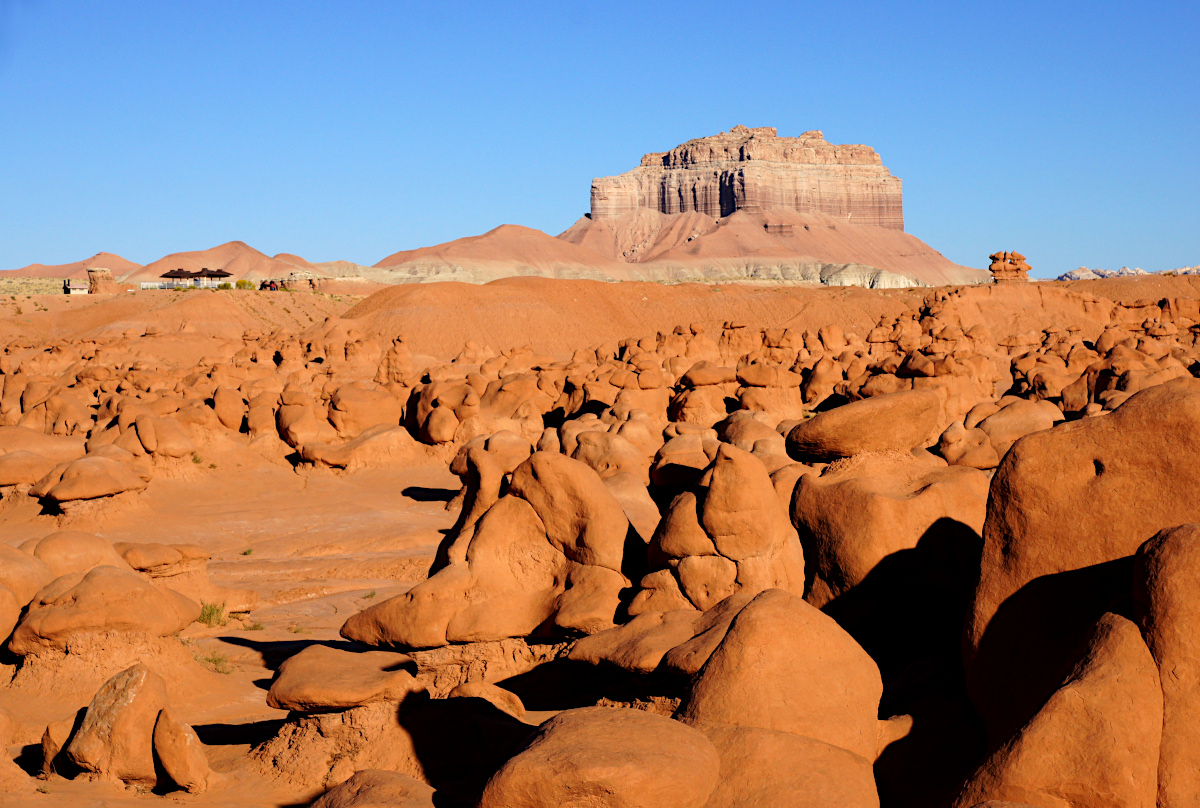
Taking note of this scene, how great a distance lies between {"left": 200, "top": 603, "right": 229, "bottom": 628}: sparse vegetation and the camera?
10.4 m

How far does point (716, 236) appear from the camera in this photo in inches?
5157

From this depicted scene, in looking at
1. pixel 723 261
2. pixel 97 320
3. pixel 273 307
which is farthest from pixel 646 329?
pixel 723 261

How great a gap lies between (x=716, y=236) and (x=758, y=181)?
17079 mm

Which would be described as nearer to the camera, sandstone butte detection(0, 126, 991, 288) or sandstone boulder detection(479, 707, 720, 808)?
sandstone boulder detection(479, 707, 720, 808)

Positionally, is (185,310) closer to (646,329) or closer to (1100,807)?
(646,329)

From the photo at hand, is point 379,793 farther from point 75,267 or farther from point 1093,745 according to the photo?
point 75,267

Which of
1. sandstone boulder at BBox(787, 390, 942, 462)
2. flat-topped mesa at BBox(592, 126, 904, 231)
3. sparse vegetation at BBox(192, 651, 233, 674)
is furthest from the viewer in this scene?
flat-topped mesa at BBox(592, 126, 904, 231)

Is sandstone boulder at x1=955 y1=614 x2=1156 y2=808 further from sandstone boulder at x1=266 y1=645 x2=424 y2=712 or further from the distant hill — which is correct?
the distant hill

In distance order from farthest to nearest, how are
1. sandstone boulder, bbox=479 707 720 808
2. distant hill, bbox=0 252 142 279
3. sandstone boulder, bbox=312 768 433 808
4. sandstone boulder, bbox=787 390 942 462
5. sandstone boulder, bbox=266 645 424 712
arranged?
distant hill, bbox=0 252 142 279
sandstone boulder, bbox=787 390 942 462
sandstone boulder, bbox=266 645 424 712
sandstone boulder, bbox=312 768 433 808
sandstone boulder, bbox=479 707 720 808

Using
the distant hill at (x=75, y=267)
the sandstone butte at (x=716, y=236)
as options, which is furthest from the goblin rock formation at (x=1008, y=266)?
the distant hill at (x=75, y=267)

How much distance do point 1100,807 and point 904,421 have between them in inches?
228

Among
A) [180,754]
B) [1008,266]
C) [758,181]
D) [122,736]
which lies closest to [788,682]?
[180,754]

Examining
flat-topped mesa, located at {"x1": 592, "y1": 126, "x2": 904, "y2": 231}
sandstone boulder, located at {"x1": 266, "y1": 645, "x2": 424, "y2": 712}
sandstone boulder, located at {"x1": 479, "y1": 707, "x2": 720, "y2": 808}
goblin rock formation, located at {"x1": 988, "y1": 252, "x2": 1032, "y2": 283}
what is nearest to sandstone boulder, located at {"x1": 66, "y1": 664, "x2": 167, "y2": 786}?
sandstone boulder, located at {"x1": 266, "y1": 645, "x2": 424, "y2": 712}

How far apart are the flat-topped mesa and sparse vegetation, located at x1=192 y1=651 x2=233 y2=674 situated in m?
138
